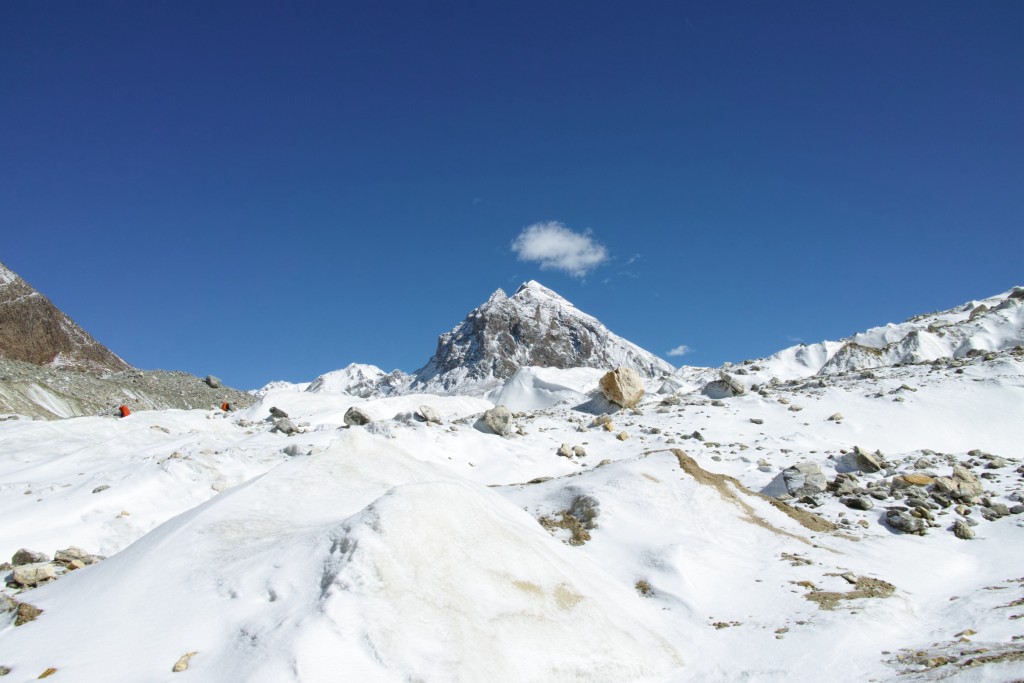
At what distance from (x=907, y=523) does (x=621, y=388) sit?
57.2 ft

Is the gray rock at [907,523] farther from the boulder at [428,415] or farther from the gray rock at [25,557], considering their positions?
the gray rock at [25,557]

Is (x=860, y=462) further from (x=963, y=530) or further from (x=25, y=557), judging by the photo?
(x=25, y=557)

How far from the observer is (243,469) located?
1509 cm

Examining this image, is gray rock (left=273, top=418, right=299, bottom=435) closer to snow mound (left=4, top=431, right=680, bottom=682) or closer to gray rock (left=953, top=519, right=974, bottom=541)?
snow mound (left=4, top=431, right=680, bottom=682)

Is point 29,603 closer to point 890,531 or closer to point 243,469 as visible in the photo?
point 243,469

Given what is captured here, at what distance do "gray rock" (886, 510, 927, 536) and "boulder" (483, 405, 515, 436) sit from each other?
12.0 meters

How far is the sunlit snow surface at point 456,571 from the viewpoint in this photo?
19.8 ft

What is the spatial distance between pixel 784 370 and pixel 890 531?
28.4m

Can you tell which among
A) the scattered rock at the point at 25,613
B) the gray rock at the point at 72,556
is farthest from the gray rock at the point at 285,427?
the scattered rock at the point at 25,613

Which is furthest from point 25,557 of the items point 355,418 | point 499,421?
point 499,421

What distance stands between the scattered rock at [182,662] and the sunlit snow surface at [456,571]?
2.3 inches

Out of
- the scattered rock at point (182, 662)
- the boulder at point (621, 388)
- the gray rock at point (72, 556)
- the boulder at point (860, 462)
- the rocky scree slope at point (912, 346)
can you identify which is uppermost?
the rocky scree slope at point (912, 346)

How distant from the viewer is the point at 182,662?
5.66 m

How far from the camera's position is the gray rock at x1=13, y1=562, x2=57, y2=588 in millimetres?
8586
